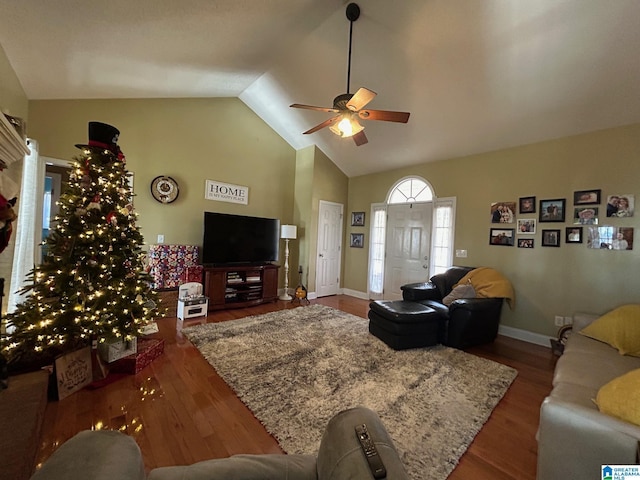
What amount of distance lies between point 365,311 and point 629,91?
4.07m

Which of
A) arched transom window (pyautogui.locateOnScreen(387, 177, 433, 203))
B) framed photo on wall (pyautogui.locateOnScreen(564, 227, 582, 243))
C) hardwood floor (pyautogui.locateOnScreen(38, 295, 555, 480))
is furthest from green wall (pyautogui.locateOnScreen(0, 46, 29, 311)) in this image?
framed photo on wall (pyautogui.locateOnScreen(564, 227, 582, 243))

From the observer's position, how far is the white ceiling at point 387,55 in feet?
7.06

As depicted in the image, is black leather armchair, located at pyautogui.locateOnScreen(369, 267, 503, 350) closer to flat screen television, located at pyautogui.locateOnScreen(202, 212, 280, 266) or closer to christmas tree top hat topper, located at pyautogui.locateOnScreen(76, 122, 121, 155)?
flat screen television, located at pyautogui.locateOnScreen(202, 212, 280, 266)

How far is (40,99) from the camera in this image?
3074mm

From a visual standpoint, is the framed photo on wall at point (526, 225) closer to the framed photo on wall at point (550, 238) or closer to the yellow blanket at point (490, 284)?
the framed photo on wall at point (550, 238)

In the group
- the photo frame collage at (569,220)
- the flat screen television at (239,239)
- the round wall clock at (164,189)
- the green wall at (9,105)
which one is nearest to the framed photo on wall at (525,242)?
the photo frame collage at (569,220)

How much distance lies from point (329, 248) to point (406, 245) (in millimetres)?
1633

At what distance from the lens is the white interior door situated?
465 centimetres

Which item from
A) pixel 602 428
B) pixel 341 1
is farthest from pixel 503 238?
pixel 341 1

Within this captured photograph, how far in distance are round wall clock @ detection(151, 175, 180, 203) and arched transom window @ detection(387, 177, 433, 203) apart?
389cm

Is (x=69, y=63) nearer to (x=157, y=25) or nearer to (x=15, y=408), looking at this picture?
(x=157, y=25)

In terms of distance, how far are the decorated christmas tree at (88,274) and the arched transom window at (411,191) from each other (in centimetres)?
431

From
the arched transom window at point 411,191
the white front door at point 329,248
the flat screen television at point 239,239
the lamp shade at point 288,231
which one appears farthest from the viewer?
the white front door at point 329,248

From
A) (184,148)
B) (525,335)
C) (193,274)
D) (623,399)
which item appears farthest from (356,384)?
(184,148)
